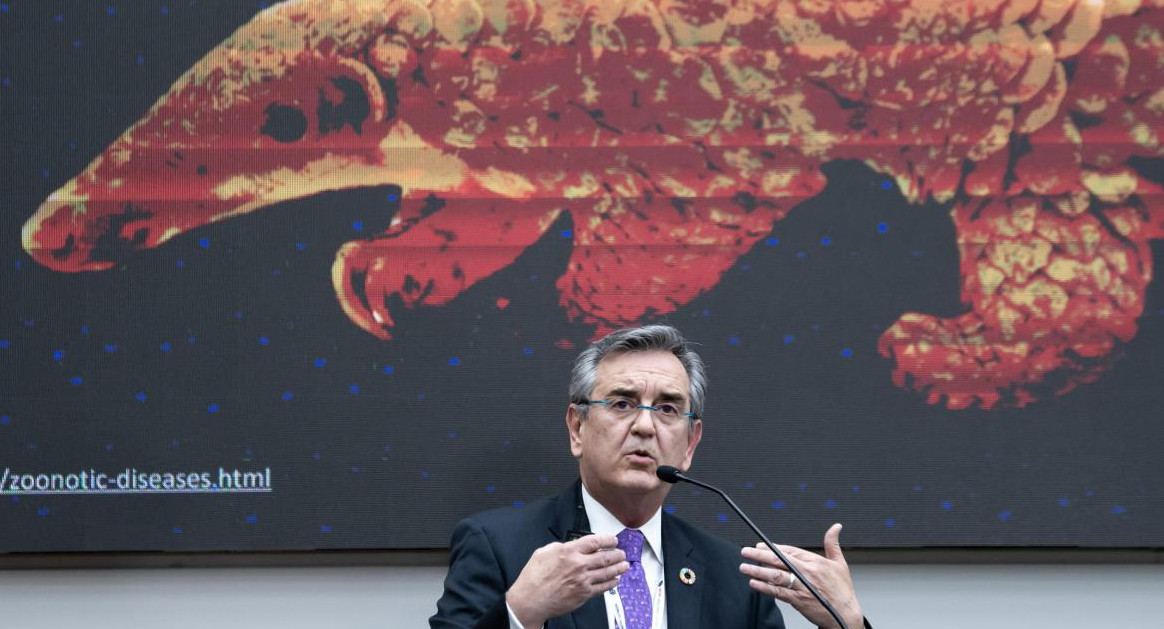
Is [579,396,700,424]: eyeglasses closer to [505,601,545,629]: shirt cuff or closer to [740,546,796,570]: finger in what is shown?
[740,546,796,570]: finger

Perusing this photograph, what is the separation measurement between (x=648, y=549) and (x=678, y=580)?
0.27 ft

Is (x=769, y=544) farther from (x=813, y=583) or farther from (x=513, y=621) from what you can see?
(x=513, y=621)

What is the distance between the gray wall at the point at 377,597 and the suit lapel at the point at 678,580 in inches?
18.6

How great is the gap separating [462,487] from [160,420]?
2.16 feet

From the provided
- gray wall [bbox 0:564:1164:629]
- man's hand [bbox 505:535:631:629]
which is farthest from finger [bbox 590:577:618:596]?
gray wall [bbox 0:564:1164:629]

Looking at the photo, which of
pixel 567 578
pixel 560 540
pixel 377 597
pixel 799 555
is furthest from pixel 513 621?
pixel 377 597

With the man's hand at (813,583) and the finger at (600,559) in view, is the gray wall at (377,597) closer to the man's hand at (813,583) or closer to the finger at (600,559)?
the man's hand at (813,583)

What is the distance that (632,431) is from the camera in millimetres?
2062

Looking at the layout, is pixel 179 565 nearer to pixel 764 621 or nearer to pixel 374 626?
pixel 374 626

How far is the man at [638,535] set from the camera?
1971 mm

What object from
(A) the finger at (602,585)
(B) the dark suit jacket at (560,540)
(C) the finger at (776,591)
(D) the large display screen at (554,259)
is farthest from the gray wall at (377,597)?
(A) the finger at (602,585)

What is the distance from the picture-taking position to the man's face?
2.05 m

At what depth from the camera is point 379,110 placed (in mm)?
2469

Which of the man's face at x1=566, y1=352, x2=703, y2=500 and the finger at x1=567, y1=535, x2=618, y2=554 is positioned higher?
the man's face at x1=566, y1=352, x2=703, y2=500
